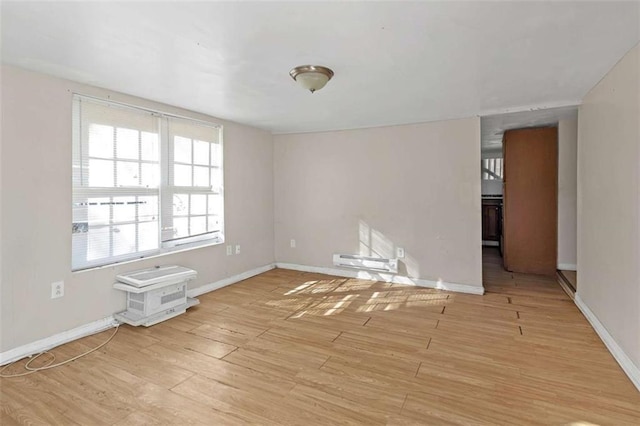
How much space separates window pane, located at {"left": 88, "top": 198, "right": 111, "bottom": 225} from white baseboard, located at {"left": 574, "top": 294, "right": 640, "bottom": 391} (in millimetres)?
4256

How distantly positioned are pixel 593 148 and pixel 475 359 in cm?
223

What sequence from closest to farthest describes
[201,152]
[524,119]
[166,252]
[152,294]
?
[152,294], [166,252], [201,152], [524,119]

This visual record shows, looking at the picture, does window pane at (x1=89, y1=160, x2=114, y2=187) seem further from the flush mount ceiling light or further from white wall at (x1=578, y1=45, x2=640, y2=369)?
white wall at (x1=578, y1=45, x2=640, y2=369)

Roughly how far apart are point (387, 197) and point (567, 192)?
2575 millimetres

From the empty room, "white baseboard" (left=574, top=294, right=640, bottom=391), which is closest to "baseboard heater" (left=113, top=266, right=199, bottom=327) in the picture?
the empty room

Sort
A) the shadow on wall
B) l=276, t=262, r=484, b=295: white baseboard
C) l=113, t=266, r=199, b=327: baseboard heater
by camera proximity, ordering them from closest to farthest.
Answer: l=113, t=266, r=199, b=327: baseboard heater
l=276, t=262, r=484, b=295: white baseboard
the shadow on wall

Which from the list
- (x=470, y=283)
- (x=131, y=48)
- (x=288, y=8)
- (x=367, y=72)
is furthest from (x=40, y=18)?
(x=470, y=283)

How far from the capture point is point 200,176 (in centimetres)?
408

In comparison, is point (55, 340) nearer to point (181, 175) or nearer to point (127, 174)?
point (127, 174)

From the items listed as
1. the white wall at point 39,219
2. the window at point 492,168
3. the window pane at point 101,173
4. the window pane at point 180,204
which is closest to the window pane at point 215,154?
the window pane at point 180,204

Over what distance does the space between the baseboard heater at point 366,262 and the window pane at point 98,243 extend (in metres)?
2.92

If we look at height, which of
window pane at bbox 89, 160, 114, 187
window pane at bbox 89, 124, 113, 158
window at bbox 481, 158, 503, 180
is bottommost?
window pane at bbox 89, 160, 114, 187

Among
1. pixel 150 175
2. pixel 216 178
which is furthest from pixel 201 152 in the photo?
pixel 150 175

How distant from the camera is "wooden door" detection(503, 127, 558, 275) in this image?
4.74 m
